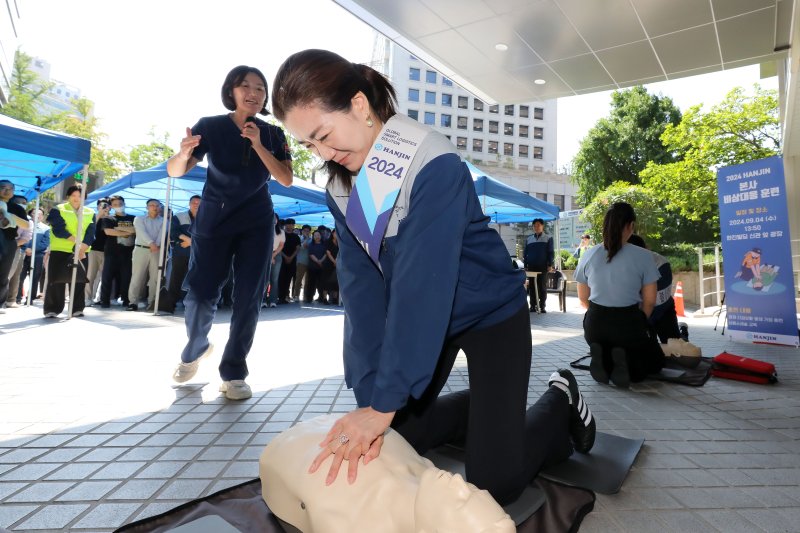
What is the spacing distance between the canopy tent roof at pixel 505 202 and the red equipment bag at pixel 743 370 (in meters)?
3.14

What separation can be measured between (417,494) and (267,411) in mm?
1853

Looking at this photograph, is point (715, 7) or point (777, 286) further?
point (777, 286)

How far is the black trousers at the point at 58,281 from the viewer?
6441 millimetres

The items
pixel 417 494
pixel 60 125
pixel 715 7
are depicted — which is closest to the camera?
pixel 417 494

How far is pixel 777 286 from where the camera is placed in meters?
5.85

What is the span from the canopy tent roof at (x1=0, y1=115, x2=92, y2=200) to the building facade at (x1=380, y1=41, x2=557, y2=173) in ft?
160

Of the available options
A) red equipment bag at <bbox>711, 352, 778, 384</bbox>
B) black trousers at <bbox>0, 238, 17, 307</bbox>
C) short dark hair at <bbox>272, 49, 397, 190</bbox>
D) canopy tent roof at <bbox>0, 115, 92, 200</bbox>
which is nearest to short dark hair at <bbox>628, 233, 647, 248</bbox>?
red equipment bag at <bbox>711, 352, 778, 384</bbox>

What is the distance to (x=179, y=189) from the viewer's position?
10664 millimetres

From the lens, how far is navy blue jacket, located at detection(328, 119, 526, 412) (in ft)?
3.82

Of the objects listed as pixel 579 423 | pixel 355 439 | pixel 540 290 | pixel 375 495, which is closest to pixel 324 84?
pixel 355 439

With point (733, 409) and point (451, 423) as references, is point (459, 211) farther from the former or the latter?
point (733, 409)

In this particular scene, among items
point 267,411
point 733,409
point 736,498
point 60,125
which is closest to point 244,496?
point 267,411

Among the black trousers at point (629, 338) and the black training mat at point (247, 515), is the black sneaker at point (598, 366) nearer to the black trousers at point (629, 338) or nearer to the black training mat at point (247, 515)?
the black trousers at point (629, 338)

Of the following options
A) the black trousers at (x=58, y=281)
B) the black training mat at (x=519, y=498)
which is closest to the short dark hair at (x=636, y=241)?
the black training mat at (x=519, y=498)
